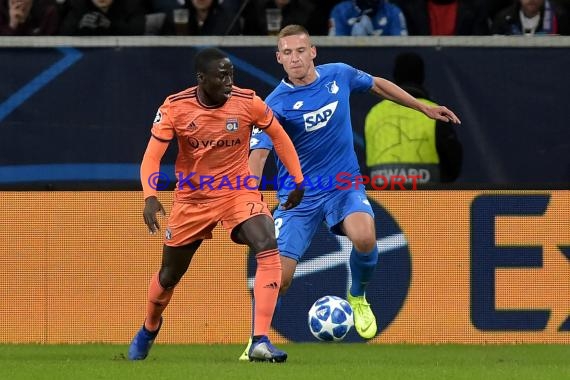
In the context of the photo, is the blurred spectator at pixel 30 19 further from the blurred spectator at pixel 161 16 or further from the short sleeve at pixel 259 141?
the short sleeve at pixel 259 141

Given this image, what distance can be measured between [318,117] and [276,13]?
11.7 feet

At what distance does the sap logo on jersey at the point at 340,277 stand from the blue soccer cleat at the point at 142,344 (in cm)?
192

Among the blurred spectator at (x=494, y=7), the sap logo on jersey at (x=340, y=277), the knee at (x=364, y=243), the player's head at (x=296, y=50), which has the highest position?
the player's head at (x=296, y=50)

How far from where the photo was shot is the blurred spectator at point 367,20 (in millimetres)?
13648

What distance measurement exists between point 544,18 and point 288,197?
5.02m

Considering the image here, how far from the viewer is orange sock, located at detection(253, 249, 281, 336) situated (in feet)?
30.7

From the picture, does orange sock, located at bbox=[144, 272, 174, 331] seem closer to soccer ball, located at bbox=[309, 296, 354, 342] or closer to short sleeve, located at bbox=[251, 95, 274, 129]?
soccer ball, located at bbox=[309, 296, 354, 342]

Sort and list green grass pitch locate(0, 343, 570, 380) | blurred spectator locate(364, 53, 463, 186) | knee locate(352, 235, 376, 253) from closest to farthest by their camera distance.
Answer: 1. green grass pitch locate(0, 343, 570, 380)
2. knee locate(352, 235, 376, 253)
3. blurred spectator locate(364, 53, 463, 186)

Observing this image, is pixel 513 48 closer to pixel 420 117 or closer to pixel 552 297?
pixel 420 117

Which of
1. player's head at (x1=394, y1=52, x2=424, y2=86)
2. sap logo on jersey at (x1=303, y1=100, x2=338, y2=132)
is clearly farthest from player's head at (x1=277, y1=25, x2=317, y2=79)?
player's head at (x1=394, y1=52, x2=424, y2=86)

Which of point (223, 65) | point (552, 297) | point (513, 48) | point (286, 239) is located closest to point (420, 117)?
point (513, 48)

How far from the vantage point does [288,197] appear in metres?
9.59

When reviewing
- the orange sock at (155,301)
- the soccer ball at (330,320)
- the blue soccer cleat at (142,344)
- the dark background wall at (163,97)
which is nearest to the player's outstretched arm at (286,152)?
the soccer ball at (330,320)

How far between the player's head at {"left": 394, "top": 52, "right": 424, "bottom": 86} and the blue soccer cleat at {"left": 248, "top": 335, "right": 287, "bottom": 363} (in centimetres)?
415
